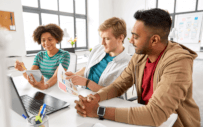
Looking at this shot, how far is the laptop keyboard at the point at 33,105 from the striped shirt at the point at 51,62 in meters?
0.65

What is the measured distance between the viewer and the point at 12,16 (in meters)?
3.04

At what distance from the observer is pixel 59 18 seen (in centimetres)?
446

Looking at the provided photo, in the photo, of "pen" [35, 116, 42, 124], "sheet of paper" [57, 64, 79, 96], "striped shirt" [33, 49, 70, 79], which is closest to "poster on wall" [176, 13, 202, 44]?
"striped shirt" [33, 49, 70, 79]

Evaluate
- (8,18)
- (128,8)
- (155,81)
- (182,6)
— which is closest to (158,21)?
(155,81)

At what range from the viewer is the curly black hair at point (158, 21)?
3.12ft

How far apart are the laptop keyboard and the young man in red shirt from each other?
192mm

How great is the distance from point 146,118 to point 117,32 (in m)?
0.95

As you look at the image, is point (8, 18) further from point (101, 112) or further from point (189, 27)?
point (189, 27)

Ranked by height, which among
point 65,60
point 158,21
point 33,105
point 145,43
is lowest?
point 33,105

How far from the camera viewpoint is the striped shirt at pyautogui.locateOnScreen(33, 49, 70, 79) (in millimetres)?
1664

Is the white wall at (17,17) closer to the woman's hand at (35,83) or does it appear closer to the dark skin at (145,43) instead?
the woman's hand at (35,83)

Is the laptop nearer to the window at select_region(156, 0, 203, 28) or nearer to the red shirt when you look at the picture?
the red shirt

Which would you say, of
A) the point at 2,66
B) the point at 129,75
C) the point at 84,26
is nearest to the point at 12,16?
the point at 84,26

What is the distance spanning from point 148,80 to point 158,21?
0.43m
